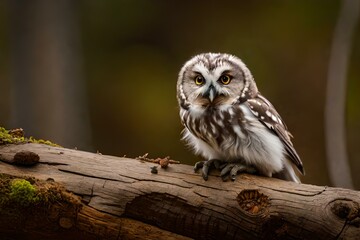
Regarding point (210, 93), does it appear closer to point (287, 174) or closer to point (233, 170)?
point (233, 170)

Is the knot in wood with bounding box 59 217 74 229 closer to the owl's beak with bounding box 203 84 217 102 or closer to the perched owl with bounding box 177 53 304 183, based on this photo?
the perched owl with bounding box 177 53 304 183

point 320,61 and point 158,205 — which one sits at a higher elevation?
point 320,61

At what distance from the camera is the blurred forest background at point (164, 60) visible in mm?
7109

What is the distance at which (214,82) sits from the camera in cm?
363

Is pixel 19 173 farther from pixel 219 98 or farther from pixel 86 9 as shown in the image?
pixel 86 9

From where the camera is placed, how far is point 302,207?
3139 mm

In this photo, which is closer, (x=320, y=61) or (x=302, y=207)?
(x=302, y=207)

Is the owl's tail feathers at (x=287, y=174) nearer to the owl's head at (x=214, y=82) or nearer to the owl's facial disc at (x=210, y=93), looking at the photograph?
Result: the owl's head at (x=214, y=82)

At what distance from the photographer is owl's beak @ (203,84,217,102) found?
3.59m

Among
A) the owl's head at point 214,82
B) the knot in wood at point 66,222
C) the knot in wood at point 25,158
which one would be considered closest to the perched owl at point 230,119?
the owl's head at point 214,82

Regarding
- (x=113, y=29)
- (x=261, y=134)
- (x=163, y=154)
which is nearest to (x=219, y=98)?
(x=261, y=134)

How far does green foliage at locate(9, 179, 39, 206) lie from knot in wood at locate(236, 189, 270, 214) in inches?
38.5

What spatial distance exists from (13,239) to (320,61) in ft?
17.4

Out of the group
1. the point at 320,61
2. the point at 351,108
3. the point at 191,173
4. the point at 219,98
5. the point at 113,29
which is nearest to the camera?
the point at 191,173
